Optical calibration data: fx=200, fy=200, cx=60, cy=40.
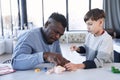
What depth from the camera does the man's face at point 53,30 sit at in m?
1.45

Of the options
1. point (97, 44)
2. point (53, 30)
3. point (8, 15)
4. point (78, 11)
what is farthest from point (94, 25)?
point (8, 15)

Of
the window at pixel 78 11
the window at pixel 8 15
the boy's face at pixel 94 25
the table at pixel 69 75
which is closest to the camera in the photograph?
the table at pixel 69 75

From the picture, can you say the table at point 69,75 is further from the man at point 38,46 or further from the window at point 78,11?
the window at point 78,11

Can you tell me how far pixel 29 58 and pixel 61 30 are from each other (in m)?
0.31

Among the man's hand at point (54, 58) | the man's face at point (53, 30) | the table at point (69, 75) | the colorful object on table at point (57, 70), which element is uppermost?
the man's face at point (53, 30)

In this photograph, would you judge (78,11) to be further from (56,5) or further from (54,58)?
(54,58)

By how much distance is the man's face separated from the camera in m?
1.45

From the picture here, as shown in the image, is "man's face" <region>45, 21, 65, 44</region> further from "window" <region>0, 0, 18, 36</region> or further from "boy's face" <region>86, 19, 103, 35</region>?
"window" <region>0, 0, 18, 36</region>

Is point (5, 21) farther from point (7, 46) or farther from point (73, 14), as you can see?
point (73, 14)

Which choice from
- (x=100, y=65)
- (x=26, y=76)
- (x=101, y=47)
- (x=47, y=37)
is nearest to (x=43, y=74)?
(x=26, y=76)

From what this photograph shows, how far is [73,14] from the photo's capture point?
4516 mm

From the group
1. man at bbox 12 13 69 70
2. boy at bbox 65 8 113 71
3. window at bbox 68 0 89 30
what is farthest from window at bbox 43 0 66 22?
man at bbox 12 13 69 70

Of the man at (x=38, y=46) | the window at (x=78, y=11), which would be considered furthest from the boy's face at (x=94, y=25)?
the window at (x=78, y=11)

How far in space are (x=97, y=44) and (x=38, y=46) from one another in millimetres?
547
